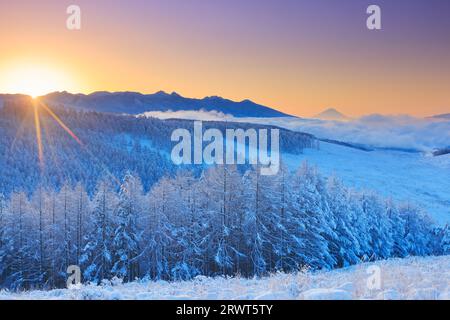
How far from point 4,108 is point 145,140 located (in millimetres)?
64568

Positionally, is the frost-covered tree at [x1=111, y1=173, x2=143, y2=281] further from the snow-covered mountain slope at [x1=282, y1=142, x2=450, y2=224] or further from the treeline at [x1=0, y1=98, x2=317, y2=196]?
the snow-covered mountain slope at [x1=282, y1=142, x2=450, y2=224]

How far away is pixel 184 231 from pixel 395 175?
129 m

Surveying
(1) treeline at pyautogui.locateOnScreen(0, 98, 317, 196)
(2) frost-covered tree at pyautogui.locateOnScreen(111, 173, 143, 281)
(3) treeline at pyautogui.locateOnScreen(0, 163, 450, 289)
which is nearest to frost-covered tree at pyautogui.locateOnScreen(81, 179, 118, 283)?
(3) treeline at pyautogui.locateOnScreen(0, 163, 450, 289)

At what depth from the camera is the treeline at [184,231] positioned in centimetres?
3012

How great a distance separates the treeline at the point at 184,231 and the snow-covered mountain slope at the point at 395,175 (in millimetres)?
53384

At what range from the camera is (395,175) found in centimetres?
14075

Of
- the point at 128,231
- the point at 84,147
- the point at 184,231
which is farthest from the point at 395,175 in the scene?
the point at 128,231

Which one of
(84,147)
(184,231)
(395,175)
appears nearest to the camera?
(184,231)

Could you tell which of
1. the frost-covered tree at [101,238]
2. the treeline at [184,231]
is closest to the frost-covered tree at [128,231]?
the treeline at [184,231]

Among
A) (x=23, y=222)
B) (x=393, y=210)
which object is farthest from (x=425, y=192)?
(x=23, y=222)

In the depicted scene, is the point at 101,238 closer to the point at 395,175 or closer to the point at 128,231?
the point at 128,231

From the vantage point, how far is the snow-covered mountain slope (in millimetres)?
99938

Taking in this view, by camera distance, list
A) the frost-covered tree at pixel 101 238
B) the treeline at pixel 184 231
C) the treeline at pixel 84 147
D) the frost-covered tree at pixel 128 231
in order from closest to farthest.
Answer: the treeline at pixel 184 231, the frost-covered tree at pixel 101 238, the frost-covered tree at pixel 128 231, the treeline at pixel 84 147

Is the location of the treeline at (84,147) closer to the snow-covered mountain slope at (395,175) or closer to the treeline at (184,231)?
the snow-covered mountain slope at (395,175)
